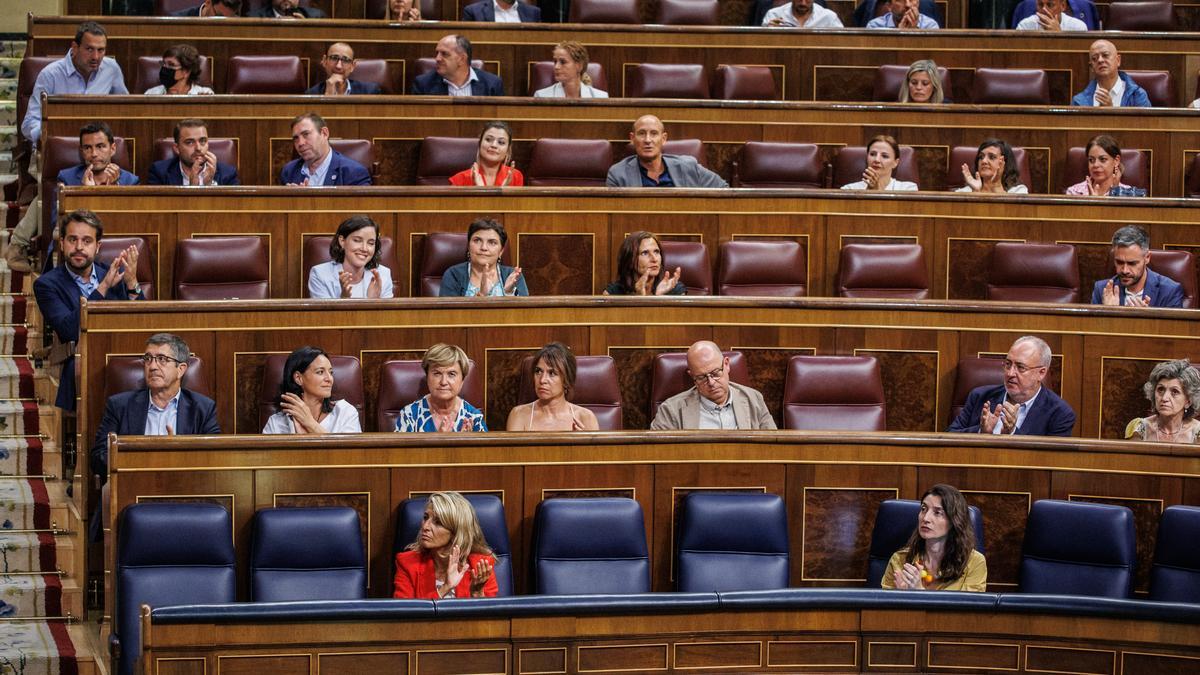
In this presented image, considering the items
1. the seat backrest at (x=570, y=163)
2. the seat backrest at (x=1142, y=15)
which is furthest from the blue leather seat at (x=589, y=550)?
the seat backrest at (x=1142, y=15)

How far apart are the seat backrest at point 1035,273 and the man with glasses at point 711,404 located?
930 mm

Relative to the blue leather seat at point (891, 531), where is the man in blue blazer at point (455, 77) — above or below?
above

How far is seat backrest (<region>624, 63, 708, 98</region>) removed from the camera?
5.36 meters

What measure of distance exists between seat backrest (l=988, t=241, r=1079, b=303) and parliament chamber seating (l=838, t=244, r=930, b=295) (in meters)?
0.20

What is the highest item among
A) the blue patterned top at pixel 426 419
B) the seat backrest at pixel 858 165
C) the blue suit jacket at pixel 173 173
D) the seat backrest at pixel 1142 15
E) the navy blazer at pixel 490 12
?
the seat backrest at pixel 1142 15

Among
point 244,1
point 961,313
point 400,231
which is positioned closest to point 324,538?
point 400,231

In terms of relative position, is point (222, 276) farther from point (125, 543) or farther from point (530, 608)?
point (530, 608)

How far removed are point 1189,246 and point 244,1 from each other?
321cm

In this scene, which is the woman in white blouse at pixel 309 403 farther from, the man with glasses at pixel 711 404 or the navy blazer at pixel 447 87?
the navy blazer at pixel 447 87

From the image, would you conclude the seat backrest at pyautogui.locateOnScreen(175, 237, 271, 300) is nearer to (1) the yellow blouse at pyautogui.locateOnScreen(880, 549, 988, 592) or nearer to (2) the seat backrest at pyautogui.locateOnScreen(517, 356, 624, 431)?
(2) the seat backrest at pyautogui.locateOnScreen(517, 356, 624, 431)

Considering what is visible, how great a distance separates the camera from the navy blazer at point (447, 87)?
16.8ft

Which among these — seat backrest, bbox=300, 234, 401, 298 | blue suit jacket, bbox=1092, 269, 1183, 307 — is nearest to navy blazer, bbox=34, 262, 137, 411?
seat backrest, bbox=300, 234, 401, 298

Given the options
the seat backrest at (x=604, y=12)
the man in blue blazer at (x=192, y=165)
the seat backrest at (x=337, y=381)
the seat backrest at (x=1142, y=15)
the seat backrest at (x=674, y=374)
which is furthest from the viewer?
the seat backrest at (x=1142, y=15)

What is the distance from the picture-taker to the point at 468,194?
4418mm
